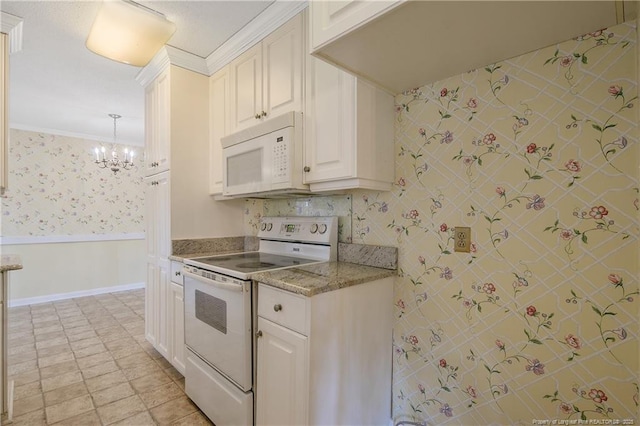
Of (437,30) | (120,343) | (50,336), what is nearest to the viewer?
(437,30)

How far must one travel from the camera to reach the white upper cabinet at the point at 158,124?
2.28 m

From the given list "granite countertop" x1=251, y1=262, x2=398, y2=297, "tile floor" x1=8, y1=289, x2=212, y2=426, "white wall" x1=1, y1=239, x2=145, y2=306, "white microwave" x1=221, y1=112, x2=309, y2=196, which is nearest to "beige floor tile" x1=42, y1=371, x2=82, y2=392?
"tile floor" x1=8, y1=289, x2=212, y2=426

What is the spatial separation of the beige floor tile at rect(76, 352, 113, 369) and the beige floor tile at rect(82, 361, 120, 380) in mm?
56

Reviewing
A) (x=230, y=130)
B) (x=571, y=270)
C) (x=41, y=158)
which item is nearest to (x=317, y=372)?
(x=571, y=270)

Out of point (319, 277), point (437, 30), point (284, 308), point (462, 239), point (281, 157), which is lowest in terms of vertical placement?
point (284, 308)

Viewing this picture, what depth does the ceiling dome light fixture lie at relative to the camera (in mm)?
1728

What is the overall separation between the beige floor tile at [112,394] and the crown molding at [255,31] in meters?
2.37

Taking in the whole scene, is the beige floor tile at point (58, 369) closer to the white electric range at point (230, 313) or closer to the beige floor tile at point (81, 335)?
the beige floor tile at point (81, 335)

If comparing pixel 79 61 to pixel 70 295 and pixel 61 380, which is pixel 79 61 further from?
pixel 70 295

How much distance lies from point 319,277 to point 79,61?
8.37ft

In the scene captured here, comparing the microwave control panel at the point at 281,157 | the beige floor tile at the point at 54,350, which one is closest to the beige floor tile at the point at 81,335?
the beige floor tile at the point at 54,350

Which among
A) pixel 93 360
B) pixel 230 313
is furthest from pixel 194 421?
pixel 93 360

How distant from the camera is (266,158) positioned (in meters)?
1.83

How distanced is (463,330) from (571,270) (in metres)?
0.50
